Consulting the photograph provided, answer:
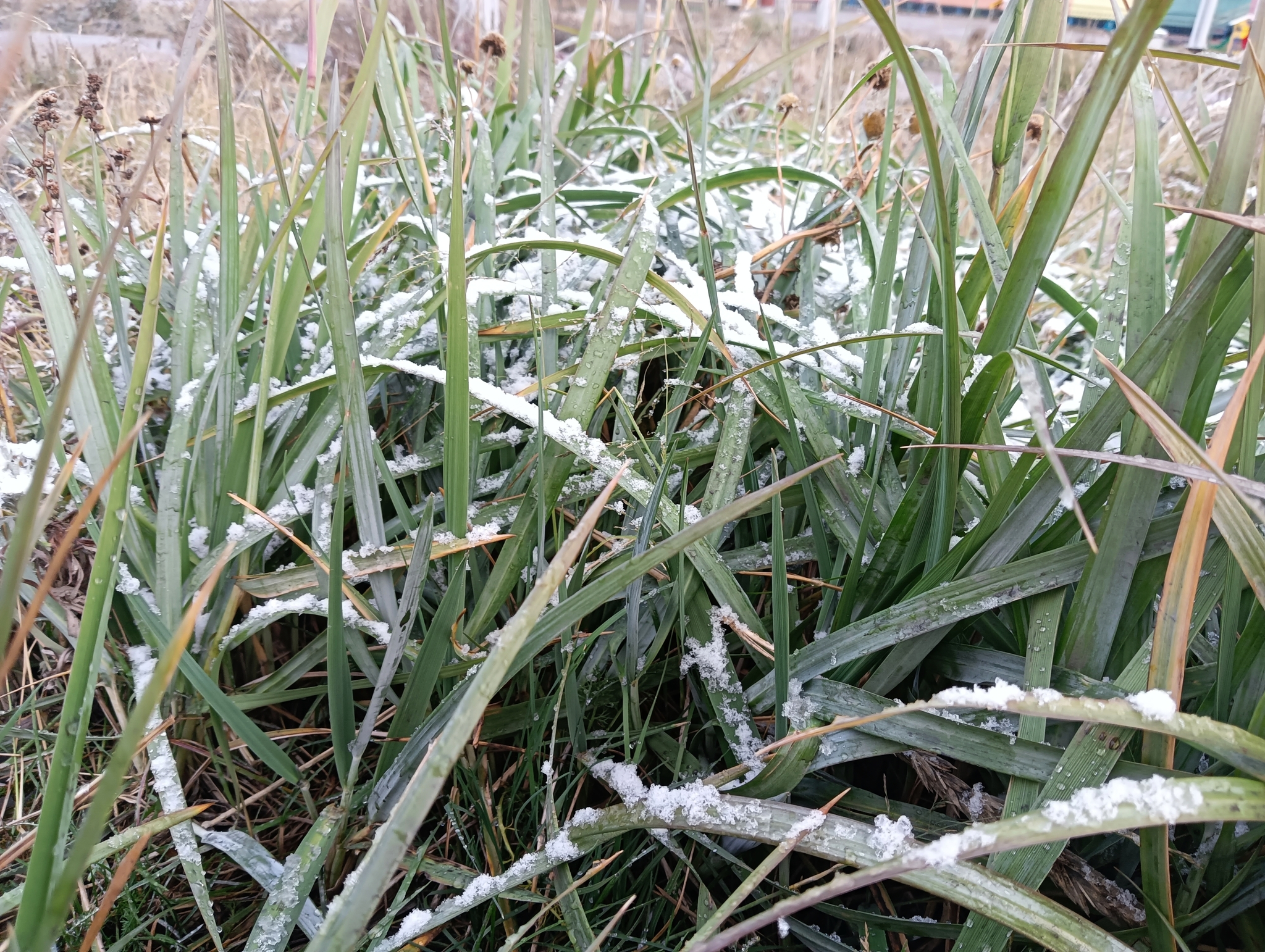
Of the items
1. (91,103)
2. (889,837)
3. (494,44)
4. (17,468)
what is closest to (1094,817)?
(889,837)

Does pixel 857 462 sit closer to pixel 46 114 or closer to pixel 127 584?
pixel 127 584

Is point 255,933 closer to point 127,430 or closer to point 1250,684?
point 127,430

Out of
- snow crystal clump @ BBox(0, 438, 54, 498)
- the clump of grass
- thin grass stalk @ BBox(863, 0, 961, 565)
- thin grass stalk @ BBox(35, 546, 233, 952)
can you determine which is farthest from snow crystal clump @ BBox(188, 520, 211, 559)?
thin grass stalk @ BBox(863, 0, 961, 565)

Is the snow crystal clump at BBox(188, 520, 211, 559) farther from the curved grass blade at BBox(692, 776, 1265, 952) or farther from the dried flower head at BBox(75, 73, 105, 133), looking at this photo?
the curved grass blade at BBox(692, 776, 1265, 952)

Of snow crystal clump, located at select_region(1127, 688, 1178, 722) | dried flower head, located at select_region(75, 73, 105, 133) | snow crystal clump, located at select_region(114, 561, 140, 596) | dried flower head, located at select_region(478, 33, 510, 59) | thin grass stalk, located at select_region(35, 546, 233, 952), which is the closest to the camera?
thin grass stalk, located at select_region(35, 546, 233, 952)


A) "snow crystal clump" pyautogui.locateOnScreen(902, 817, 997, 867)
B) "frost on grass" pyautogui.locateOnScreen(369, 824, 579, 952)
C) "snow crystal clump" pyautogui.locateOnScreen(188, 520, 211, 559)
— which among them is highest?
"snow crystal clump" pyautogui.locateOnScreen(902, 817, 997, 867)

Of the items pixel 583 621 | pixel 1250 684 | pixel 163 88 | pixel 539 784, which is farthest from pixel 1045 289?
pixel 163 88
